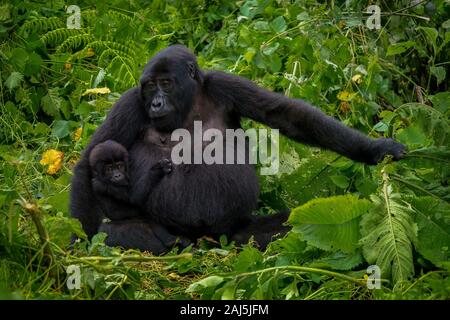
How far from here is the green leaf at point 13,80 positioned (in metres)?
6.87

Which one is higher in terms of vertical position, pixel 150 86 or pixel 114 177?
pixel 150 86

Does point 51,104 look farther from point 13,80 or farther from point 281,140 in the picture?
point 281,140

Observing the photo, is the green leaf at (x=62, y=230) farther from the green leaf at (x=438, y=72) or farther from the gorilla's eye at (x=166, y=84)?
the green leaf at (x=438, y=72)

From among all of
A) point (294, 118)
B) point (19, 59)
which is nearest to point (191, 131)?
point (294, 118)

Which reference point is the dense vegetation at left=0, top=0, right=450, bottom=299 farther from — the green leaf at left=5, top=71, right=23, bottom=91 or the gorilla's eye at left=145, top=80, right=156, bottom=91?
the gorilla's eye at left=145, top=80, right=156, bottom=91

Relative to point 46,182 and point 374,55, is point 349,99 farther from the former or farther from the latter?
point 46,182

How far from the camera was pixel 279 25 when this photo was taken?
6785 mm

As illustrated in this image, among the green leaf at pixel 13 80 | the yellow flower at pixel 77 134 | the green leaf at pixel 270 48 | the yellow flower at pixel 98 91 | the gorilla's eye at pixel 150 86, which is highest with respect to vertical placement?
the green leaf at pixel 270 48

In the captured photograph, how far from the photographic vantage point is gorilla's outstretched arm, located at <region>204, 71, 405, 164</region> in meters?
5.22

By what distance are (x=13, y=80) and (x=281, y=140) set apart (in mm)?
2099

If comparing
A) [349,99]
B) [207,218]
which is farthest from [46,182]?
[349,99]

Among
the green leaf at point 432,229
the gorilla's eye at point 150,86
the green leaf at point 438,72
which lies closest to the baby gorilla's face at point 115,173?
the gorilla's eye at point 150,86

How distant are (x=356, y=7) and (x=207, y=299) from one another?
3284 millimetres

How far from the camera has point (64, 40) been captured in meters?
7.38
